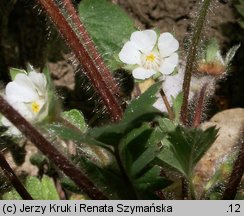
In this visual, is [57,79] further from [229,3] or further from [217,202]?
[217,202]

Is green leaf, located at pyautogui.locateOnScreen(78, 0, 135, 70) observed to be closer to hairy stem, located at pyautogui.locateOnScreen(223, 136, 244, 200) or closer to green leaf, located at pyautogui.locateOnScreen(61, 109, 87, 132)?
green leaf, located at pyautogui.locateOnScreen(61, 109, 87, 132)

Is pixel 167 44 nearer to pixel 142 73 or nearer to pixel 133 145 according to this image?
pixel 142 73

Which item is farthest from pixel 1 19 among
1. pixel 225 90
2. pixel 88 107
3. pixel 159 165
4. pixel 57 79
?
pixel 159 165

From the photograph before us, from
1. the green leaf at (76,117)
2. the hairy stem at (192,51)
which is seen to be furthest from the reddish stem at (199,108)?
the green leaf at (76,117)

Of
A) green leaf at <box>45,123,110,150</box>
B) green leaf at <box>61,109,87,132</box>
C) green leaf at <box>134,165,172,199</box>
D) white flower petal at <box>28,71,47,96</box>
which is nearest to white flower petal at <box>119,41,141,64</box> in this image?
green leaf at <box>61,109,87,132</box>

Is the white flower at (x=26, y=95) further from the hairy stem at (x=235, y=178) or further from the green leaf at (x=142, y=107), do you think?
the hairy stem at (x=235, y=178)

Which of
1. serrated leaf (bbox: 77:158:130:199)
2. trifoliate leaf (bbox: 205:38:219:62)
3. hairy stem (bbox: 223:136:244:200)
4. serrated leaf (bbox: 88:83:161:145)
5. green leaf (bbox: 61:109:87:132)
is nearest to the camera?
serrated leaf (bbox: 88:83:161:145)

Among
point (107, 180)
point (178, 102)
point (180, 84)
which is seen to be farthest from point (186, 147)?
point (180, 84)
